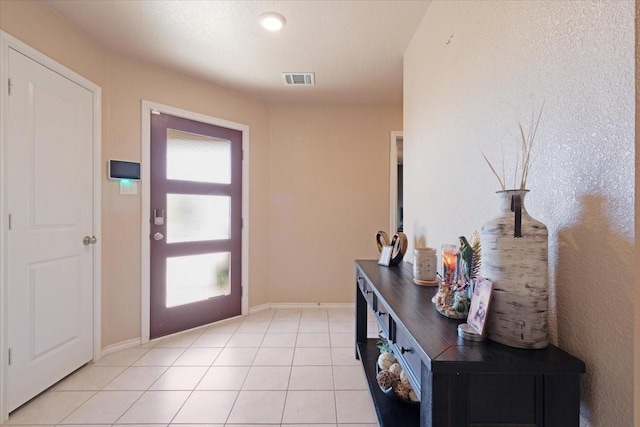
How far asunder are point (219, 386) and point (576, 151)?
2.25m

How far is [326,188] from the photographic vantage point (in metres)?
3.54

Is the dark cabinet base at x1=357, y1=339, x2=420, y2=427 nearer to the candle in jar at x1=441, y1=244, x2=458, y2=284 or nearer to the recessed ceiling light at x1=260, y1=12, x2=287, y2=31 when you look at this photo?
the candle in jar at x1=441, y1=244, x2=458, y2=284

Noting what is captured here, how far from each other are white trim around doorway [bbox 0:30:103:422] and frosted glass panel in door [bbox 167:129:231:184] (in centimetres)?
59

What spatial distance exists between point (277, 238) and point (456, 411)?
116 inches

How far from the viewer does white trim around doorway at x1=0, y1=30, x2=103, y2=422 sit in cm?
163

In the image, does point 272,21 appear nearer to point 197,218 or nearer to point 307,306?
point 197,218

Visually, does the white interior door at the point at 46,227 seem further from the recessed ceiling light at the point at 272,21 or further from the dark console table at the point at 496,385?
the dark console table at the point at 496,385

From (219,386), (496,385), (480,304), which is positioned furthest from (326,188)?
(496,385)

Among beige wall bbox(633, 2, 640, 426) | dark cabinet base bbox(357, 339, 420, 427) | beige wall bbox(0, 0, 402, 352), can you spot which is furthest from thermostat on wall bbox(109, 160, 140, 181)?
beige wall bbox(633, 2, 640, 426)

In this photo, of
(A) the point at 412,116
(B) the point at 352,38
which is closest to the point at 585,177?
(A) the point at 412,116

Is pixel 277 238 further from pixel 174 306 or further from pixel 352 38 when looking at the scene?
pixel 352 38

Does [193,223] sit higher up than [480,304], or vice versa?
[193,223]

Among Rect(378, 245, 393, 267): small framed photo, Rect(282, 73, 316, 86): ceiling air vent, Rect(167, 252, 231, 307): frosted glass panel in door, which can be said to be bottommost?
Rect(167, 252, 231, 307): frosted glass panel in door

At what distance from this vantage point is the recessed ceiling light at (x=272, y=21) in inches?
77.2
